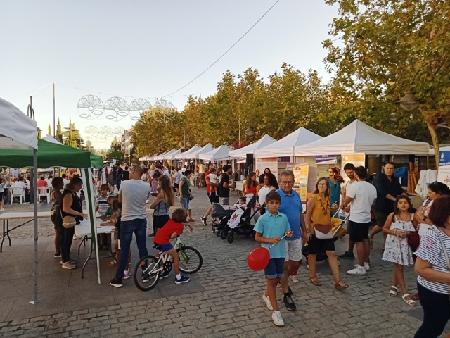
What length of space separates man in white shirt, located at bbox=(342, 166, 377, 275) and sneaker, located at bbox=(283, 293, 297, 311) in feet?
5.91

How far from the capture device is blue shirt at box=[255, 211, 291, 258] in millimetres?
4367

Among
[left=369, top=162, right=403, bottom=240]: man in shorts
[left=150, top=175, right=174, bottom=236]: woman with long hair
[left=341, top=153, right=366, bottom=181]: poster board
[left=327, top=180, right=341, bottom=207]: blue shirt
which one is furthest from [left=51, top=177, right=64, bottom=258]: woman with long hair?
[left=341, top=153, right=366, bottom=181]: poster board

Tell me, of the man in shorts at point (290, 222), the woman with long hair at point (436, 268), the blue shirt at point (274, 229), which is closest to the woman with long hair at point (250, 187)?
the man in shorts at point (290, 222)

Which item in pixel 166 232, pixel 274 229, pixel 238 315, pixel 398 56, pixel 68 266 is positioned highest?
pixel 398 56

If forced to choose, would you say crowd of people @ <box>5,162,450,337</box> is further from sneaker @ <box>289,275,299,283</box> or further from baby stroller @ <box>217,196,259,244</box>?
baby stroller @ <box>217,196,259,244</box>

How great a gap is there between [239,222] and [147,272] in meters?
3.44

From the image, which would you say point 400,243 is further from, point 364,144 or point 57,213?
point 57,213

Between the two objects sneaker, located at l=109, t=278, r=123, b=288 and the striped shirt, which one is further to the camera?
sneaker, located at l=109, t=278, r=123, b=288

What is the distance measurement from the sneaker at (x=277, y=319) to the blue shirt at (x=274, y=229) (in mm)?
656

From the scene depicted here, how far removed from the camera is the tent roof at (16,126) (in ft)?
14.1

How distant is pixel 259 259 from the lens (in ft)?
13.7

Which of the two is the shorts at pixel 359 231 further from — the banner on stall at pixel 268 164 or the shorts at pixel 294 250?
the banner on stall at pixel 268 164

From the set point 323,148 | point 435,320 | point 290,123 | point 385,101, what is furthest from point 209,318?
point 290,123

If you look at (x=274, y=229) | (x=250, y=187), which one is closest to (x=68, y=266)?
(x=274, y=229)
